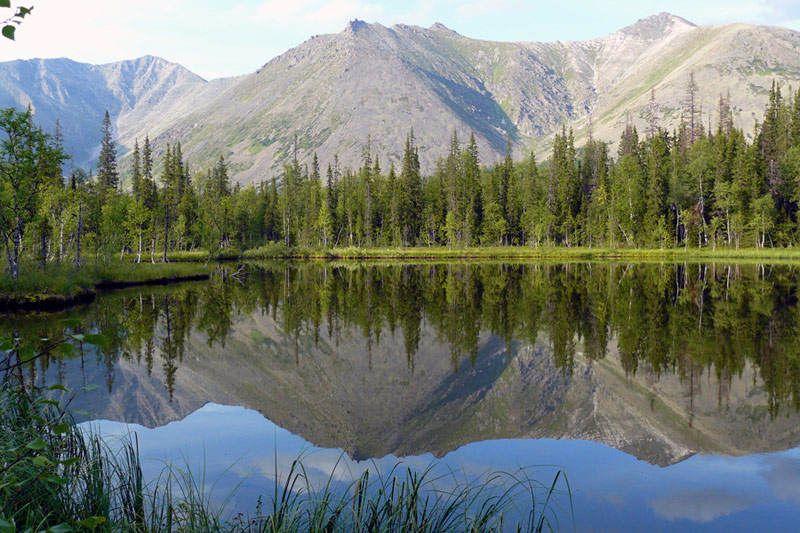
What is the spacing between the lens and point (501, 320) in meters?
25.4

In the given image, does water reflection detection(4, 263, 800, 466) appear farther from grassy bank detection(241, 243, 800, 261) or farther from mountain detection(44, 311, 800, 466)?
grassy bank detection(241, 243, 800, 261)

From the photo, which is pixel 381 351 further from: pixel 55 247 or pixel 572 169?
pixel 572 169

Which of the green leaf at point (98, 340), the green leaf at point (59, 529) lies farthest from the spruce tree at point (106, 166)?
the green leaf at point (59, 529)

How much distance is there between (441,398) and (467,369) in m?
2.88

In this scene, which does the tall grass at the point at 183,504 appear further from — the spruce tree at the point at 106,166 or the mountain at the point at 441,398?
the spruce tree at the point at 106,166

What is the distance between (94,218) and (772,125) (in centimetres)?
11218

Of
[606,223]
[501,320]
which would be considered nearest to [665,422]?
[501,320]

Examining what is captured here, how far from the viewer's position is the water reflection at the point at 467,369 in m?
11.8

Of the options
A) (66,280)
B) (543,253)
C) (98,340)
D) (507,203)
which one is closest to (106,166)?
(66,280)

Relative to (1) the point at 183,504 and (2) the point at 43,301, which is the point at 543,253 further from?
(1) the point at 183,504

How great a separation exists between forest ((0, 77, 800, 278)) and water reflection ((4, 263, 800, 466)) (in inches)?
1246

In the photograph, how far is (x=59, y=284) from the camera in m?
31.2

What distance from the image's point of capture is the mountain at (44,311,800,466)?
11250mm

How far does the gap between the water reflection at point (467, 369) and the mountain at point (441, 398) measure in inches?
2.5
